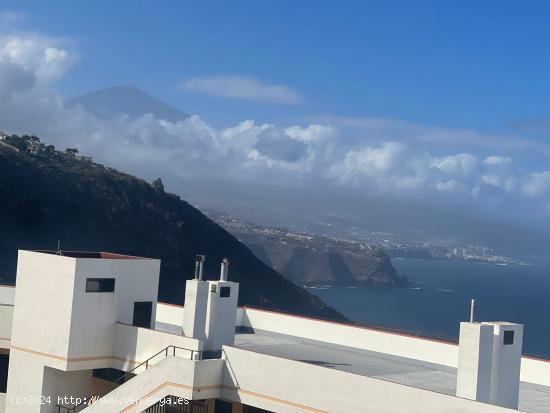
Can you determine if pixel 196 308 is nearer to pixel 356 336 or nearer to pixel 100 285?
pixel 100 285

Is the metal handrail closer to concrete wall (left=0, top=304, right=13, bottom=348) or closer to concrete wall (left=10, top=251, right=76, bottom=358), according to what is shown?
concrete wall (left=10, top=251, right=76, bottom=358)

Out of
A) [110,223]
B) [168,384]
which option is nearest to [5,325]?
[168,384]

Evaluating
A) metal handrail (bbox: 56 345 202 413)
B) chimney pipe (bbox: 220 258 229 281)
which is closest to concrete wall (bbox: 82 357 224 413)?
metal handrail (bbox: 56 345 202 413)

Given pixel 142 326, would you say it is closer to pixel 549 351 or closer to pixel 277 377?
pixel 277 377

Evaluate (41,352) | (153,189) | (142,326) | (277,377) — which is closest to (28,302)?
(41,352)

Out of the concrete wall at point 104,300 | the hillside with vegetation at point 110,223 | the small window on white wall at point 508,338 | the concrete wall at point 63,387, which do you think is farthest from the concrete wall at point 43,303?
the hillside with vegetation at point 110,223

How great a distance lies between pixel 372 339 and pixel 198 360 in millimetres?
8562

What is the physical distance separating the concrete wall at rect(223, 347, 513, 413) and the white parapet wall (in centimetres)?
745

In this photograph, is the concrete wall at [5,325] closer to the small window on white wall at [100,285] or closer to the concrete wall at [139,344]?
the small window on white wall at [100,285]

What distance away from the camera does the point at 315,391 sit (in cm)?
2156

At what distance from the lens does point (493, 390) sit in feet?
A: 68.5

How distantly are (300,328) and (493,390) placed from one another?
12.1 meters

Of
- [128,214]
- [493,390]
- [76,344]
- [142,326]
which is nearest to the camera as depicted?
[493,390]

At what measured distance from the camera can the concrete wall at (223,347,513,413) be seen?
19.5 m
